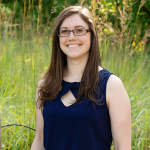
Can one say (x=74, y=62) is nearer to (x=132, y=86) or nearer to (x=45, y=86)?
(x=45, y=86)

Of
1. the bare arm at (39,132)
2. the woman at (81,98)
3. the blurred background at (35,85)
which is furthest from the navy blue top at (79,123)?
the blurred background at (35,85)

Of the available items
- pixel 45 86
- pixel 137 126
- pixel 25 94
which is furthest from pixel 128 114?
pixel 25 94

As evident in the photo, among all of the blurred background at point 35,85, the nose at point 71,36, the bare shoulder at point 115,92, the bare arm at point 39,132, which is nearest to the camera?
the bare shoulder at point 115,92

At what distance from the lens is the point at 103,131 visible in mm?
1783

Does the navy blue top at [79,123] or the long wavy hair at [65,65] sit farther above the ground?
the long wavy hair at [65,65]

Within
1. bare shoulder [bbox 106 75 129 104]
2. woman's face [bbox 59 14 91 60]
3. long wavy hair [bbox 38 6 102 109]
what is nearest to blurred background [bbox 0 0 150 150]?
long wavy hair [bbox 38 6 102 109]

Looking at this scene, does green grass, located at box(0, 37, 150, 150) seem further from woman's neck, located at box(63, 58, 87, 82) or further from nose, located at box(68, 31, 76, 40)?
nose, located at box(68, 31, 76, 40)

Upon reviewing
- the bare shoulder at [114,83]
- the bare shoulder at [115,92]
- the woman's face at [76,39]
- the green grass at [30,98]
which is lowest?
the green grass at [30,98]

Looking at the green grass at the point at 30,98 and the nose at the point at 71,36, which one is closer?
the nose at the point at 71,36

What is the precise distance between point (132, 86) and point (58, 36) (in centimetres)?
173

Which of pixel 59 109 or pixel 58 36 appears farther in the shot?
pixel 58 36

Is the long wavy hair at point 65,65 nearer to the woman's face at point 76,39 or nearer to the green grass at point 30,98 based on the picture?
the woman's face at point 76,39

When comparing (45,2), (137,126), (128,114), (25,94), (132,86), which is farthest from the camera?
(45,2)

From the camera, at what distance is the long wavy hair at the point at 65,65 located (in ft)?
5.87
